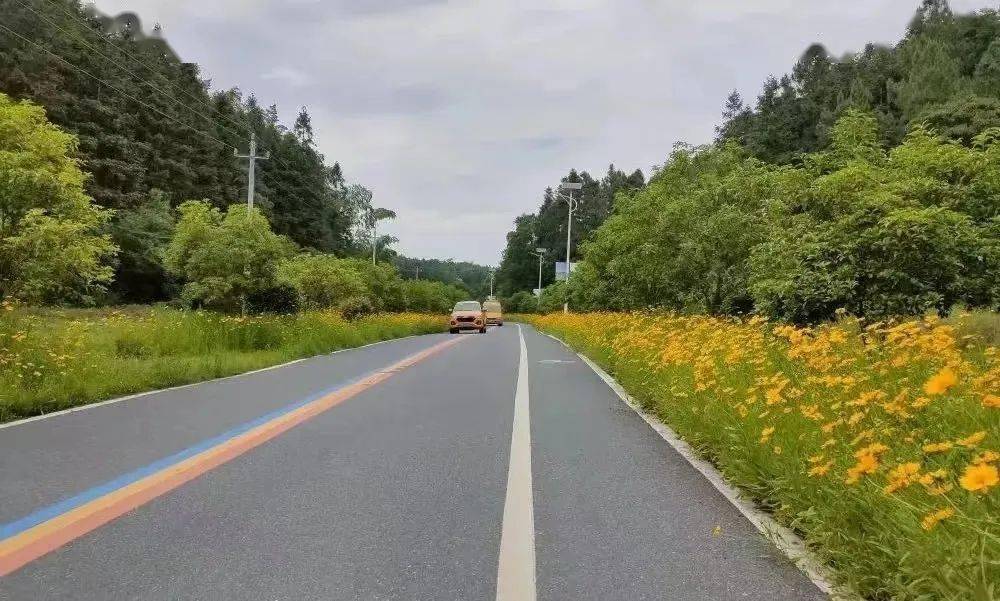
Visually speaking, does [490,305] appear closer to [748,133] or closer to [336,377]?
[748,133]

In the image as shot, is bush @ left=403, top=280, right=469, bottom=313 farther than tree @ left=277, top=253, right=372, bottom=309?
Yes

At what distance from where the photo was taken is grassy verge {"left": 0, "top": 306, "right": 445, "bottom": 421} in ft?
28.5

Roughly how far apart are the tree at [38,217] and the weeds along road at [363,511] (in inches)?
124

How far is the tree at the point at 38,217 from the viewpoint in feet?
33.3

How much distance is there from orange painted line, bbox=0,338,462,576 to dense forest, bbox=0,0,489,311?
209 inches

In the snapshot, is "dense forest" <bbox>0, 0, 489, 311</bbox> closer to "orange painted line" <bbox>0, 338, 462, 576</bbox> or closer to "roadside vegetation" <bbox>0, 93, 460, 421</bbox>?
"roadside vegetation" <bbox>0, 93, 460, 421</bbox>

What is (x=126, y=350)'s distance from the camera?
1375 centimetres

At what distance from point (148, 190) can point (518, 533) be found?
6076 centimetres

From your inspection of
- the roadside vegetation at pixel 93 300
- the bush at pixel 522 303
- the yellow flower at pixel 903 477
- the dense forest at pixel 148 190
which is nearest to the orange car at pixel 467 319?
the dense forest at pixel 148 190

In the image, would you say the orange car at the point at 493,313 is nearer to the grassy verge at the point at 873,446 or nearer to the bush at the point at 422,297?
the bush at the point at 422,297

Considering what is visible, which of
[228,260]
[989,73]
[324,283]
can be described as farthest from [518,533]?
[989,73]

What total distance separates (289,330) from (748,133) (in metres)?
67.1

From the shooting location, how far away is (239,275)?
18953mm

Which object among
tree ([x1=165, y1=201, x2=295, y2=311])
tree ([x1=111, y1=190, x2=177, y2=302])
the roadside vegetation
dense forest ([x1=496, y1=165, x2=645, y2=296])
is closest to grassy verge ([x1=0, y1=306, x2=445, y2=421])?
the roadside vegetation
